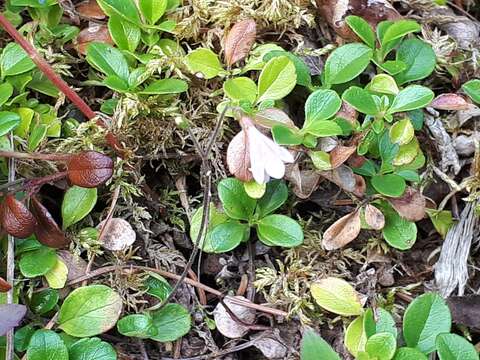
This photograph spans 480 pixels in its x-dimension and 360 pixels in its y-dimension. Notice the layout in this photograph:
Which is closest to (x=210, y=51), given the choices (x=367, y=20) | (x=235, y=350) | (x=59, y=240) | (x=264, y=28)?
(x=264, y=28)

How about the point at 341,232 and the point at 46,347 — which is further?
the point at 341,232

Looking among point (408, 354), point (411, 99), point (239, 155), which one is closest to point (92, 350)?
point (239, 155)

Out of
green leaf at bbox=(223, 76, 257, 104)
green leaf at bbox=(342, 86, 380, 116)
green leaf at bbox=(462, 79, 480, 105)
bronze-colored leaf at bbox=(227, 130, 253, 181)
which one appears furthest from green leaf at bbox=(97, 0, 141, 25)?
green leaf at bbox=(462, 79, 480, 105)

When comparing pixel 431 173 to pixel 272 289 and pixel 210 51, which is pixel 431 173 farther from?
pixel 210 51

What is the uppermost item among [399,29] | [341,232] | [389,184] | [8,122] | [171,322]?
[399,29]

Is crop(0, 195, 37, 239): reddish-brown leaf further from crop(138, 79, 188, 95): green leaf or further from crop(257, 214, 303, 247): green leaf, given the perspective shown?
crop(257, 214, 303, 247): green leaf

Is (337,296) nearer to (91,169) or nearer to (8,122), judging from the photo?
(91,169)
